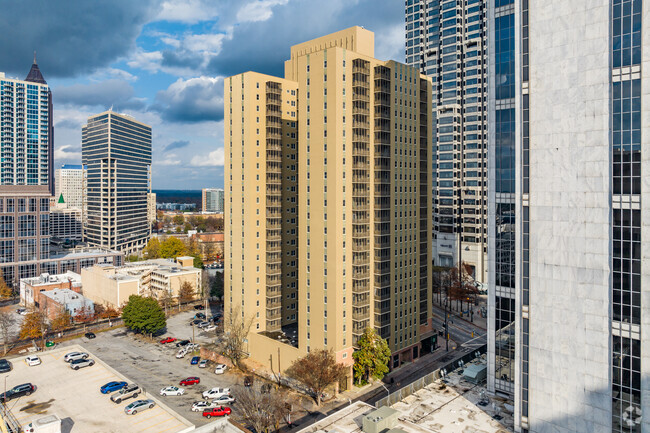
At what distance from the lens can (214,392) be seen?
6994cm

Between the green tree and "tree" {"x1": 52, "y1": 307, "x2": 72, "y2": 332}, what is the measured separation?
82245 millimetres

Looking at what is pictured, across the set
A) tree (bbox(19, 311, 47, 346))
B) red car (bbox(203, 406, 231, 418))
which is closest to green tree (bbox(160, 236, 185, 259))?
tree (bbox(19, 311, 47, 346))

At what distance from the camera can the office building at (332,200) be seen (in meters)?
71.8

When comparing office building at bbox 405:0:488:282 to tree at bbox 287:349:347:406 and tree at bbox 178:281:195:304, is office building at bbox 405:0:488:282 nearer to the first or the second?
tree at bbox 178:281:195:304

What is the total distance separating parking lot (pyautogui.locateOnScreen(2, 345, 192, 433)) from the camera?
163 ft

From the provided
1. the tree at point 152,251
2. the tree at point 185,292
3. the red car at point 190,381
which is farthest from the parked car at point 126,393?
the tree at point 152,251

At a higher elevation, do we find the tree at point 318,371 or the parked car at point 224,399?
the tree at point 318,371

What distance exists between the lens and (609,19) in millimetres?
40875

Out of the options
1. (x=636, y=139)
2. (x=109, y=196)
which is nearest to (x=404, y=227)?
(x=636, y=139)

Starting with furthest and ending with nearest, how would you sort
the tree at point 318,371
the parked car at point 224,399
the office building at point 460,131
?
the office building at point 460,131 < the parked car at point 224,399 < the tree at point 318,371

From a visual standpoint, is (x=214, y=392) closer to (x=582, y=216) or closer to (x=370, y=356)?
(x=370, y=356)

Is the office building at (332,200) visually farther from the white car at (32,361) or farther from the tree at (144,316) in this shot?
the white car at (32,361)

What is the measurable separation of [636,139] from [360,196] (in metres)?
40.4

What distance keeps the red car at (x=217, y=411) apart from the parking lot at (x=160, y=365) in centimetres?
84
